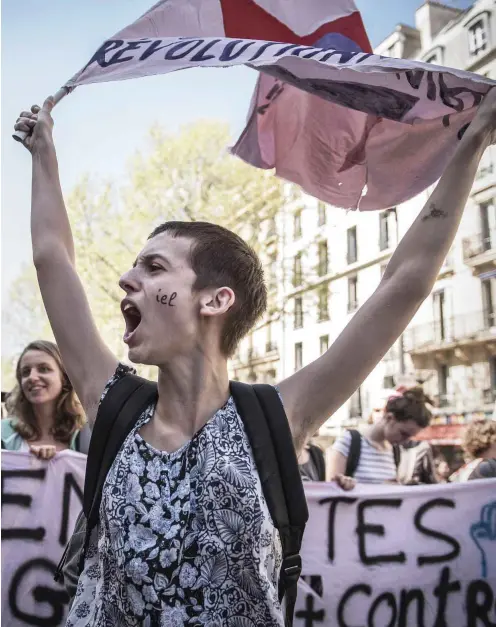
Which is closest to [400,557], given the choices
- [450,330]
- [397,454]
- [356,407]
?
[397,454]

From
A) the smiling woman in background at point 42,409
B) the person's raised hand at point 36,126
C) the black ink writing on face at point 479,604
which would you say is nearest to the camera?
the person's raised hand at point 36,126

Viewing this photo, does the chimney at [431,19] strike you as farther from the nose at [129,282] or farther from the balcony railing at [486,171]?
the nose at [129,282]

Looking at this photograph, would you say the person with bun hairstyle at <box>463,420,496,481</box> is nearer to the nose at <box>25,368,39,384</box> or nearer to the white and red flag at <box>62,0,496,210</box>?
the white and red flag at <box>62,0,496,210</box>

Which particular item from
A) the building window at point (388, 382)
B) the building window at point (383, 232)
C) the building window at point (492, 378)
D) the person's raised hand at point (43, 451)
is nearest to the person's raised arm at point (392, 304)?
the person's raised hand at point (43, 451)

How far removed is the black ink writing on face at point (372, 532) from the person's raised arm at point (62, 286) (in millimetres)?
2454

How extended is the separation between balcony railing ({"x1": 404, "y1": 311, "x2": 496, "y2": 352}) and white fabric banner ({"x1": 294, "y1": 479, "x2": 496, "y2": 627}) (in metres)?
17.4

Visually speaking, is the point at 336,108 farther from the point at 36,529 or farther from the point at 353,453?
the point at 36,529

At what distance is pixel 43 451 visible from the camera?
353 cm

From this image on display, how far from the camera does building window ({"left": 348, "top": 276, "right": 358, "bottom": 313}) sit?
2572 cm

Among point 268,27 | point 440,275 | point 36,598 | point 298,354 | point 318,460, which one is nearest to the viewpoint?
point 268,27

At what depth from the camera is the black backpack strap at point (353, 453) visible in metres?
4.00

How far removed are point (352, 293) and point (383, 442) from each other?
22.1 meters

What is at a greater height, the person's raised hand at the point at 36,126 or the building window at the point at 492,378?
the building window at the point at 492,378

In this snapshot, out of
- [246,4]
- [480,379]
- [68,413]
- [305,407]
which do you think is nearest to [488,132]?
[305,407]
